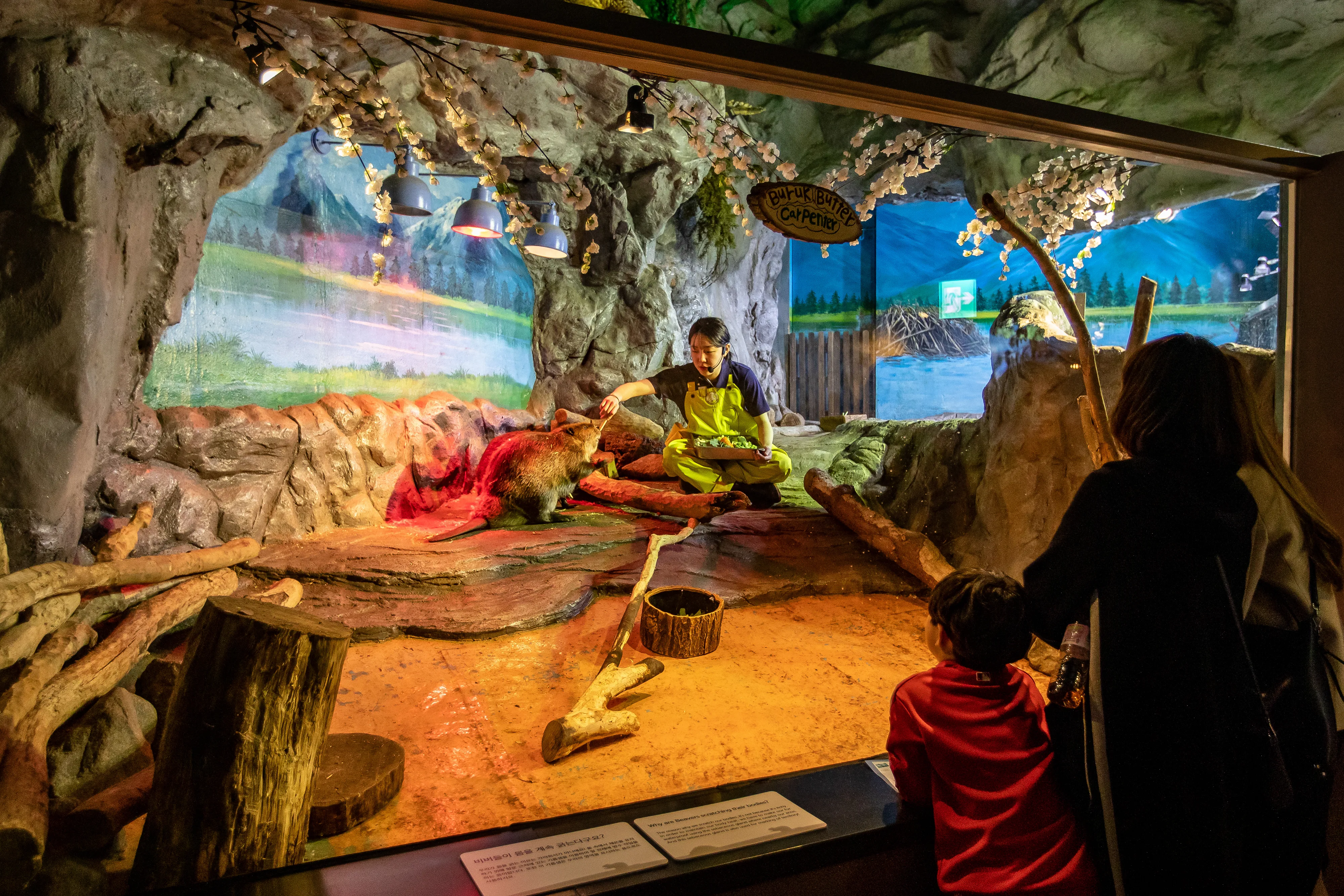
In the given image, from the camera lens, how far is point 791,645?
4.44m

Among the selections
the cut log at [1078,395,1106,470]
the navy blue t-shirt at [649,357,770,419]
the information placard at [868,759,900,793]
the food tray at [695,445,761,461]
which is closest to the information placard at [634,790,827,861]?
the information placard at [868,759,900,793]

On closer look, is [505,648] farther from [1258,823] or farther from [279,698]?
[1258,823]

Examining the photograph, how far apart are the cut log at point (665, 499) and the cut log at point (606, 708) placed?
5.77ft

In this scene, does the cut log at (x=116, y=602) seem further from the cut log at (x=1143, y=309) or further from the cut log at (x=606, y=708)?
the cut log at (x=1143, y=309)

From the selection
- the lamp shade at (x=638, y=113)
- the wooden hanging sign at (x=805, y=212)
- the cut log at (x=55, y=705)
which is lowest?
the cut log at (x=55, y=705)

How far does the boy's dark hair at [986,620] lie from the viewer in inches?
69.8

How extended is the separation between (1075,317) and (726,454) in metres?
3.36

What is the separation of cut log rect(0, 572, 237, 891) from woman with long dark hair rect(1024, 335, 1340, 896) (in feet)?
8.95

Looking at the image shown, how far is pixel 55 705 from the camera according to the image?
259 centimetres

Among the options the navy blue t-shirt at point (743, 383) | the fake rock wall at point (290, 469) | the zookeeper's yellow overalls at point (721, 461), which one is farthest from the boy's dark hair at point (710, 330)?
the fake rock wall at point (290, 469)

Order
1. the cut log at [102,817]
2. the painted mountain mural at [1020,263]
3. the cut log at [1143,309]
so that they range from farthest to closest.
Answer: the painted mountain mural at [1020,263] < the cut log at [1143,309] < the cut log at [102,817]

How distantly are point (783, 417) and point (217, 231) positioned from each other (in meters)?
7.49

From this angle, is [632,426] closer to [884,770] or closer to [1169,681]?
[884,770]

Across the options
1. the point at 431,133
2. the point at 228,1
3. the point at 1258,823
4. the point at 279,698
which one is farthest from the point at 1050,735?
the point at 431,133
